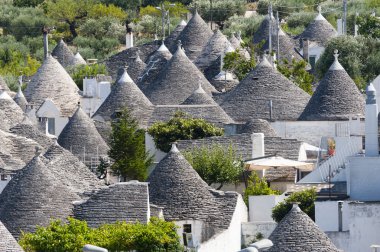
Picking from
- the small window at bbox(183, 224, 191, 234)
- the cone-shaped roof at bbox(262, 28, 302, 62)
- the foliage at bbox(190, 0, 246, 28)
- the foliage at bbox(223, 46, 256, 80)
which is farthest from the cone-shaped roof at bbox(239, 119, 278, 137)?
the foliage at bbox(190, 0, 246, 28)

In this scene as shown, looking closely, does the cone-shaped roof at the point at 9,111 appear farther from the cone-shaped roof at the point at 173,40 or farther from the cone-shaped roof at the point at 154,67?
the cone-shaped roof at the point at 173,40

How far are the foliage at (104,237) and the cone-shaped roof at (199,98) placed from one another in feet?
84.4

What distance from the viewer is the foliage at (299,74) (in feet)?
282

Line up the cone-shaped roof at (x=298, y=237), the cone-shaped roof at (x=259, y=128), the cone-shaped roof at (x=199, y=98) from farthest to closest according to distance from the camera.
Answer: the cone-shaped roof at (x=199, y=98) < the cone-shaped roof at (x=259, y=128) < the cone-shaped roof at (x=298, y=237)

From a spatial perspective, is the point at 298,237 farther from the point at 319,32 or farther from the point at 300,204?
the point at 319,32

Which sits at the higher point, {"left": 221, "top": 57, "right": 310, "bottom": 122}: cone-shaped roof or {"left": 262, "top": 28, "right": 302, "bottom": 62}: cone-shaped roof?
{"left": 262, "top": 28, "right": 302, "bottom": 62}: cone-shaped roof

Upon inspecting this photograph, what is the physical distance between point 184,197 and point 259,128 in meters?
14.2

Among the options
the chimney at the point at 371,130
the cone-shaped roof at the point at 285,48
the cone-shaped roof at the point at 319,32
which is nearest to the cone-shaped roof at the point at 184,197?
the chimney at the point at 371,130

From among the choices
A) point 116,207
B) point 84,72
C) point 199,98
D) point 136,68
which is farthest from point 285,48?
point 116,207

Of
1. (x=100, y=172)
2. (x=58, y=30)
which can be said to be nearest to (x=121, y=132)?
(x=100, y=172)

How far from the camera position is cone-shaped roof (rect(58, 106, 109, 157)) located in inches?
2810

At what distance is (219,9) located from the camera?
136 m

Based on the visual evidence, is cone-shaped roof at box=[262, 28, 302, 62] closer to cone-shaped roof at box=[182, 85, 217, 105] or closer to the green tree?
cone-shaped roof at box=[182, 85, 217, 105]

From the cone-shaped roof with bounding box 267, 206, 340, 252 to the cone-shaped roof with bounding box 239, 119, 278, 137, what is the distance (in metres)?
25.5
